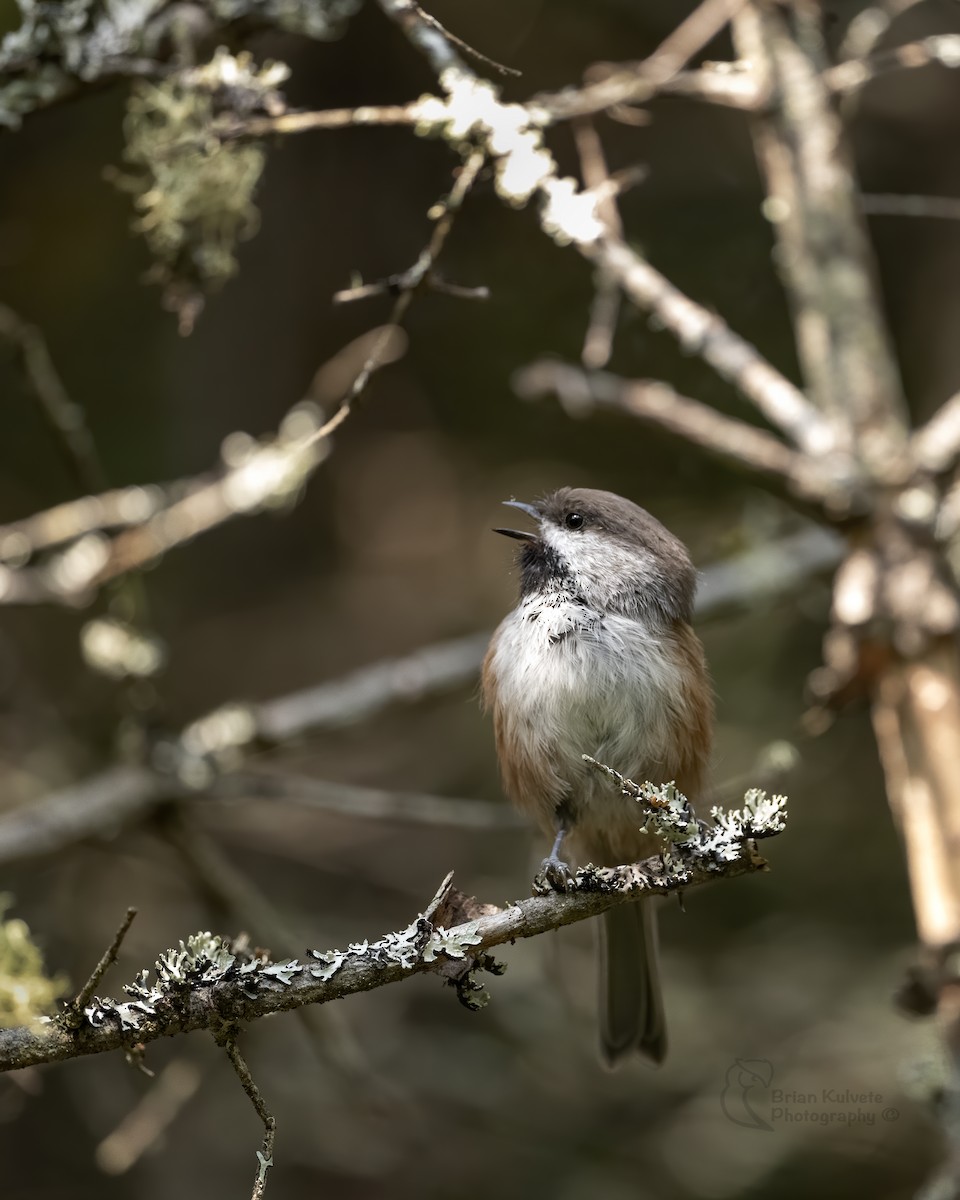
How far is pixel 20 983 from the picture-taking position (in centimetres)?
267

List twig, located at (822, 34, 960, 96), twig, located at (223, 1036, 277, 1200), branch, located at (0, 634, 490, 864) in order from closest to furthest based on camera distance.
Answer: twig, located at (223, 1036, 277, 1200) < twig, located at (822, 34, 960, 96) < branch, located at (0, 634, 490, 864)

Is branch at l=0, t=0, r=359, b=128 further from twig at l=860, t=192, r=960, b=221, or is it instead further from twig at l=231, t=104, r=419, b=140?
twig at l=860, t=192, r=960, b=221

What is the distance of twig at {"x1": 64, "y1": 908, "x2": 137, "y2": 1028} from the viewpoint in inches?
80.3

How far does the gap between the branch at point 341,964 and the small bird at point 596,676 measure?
0.81 metres

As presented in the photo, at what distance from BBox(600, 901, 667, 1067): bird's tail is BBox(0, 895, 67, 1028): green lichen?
6.73 feet

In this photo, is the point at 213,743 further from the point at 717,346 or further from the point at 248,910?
the point at 717,346

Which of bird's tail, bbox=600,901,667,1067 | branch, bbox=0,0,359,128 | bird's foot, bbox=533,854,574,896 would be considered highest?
branch, bbox=0,0,359,128

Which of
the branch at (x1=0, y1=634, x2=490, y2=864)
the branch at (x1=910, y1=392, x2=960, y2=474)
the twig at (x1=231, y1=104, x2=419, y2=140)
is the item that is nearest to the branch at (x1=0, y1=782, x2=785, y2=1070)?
the twig at (x1=231, y1=104, x2=419, y2=140)

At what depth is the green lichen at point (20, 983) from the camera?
8.71 ft

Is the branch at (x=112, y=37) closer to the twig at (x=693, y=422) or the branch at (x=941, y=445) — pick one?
the twig at (x=693, y=422)

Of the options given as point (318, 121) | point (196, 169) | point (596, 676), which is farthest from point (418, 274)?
point (596, 676)

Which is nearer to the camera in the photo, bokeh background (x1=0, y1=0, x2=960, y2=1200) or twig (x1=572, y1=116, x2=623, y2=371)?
twig (x1=572, y1=116, x2=623, y2=371)

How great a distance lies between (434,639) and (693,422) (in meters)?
3.06

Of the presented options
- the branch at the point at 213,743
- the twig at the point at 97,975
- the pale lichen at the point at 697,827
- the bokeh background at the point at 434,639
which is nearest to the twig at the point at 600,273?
the bokeh background at the point at 434,639
